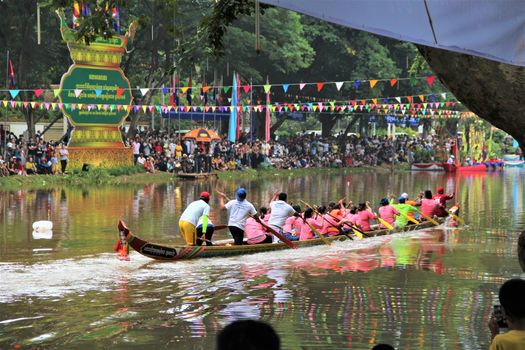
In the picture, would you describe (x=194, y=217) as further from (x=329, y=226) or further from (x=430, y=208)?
(x=430, y=208)

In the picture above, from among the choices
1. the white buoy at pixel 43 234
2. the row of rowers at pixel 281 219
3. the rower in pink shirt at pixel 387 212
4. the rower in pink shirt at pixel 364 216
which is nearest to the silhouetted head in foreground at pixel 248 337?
the row of rowers at pixel 281 219

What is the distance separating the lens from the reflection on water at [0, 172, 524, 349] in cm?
1168

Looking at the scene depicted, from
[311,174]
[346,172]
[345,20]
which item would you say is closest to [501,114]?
[345,20]

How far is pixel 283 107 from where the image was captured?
173 feet

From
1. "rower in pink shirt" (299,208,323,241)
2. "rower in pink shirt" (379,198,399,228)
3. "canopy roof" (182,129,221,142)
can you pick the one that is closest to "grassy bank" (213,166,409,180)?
"canopy roof" (182,129,221,142)

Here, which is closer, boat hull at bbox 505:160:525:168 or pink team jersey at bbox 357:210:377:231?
pink team jersey at bbox 357:210:377:231

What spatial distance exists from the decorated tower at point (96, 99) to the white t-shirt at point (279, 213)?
64.6 feet

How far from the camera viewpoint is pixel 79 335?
11.6 metres

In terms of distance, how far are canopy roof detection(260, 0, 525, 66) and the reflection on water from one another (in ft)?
16.5

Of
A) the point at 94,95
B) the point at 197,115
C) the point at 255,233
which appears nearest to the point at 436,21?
the point at 255,233

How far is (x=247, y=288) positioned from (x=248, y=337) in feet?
36.3

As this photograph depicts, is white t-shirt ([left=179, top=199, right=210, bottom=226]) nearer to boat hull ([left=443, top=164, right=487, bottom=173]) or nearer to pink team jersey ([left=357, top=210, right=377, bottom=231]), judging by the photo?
pink team jersey ([left=357, top=210, right=377, bottom=231])

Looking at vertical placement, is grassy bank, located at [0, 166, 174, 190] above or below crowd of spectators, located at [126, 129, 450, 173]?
below

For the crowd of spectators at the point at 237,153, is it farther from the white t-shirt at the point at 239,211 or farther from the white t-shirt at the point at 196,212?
the white t-shirt at the point at 196,212
